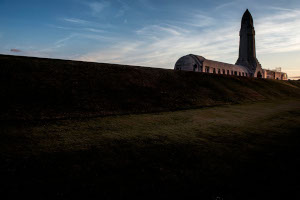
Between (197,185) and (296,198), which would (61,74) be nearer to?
(197,185)

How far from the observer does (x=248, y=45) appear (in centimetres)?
6009

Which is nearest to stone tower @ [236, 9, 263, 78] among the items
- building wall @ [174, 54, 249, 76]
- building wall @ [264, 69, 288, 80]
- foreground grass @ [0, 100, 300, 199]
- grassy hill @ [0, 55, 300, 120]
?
building wall @ [264, 69, 288, 80]

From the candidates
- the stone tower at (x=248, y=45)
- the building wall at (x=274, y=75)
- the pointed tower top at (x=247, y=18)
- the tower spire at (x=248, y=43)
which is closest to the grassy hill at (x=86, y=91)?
the stone tower at (x=248, y=45)

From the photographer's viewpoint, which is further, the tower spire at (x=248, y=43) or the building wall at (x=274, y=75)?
the building wall at (x=274, y=75)

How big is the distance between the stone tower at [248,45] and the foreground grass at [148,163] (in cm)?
6275

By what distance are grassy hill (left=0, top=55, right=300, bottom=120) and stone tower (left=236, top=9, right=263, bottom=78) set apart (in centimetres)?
4951

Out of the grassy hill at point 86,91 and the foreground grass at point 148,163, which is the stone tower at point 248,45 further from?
the foreground grass at point 148,163

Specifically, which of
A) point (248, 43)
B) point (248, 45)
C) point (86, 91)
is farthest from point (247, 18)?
point (86, 91)

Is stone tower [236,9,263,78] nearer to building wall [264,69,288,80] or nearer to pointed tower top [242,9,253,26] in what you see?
pointed tower top [242,9,253,26]

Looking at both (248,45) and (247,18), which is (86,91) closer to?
(248,45)

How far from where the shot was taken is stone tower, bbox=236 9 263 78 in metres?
59.7

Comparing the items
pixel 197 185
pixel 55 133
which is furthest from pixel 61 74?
pixel 197 185

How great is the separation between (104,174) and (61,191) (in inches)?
33.8

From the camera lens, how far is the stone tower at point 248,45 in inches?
2351
